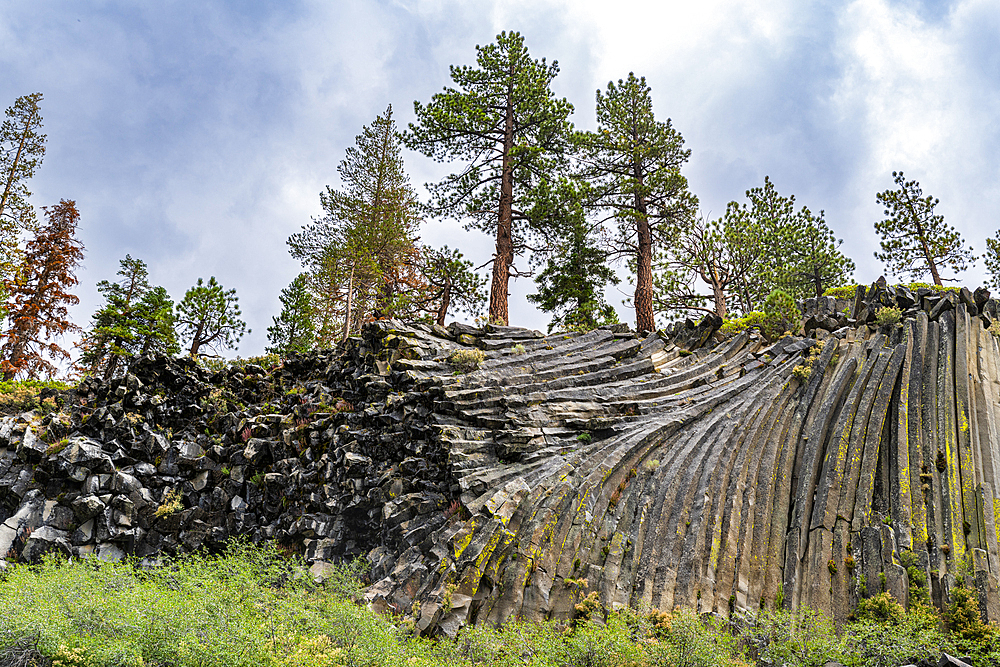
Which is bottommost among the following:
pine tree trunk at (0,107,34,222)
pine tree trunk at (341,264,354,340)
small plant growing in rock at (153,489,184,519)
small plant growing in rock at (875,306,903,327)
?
small plant growing in rock at (153,489,184,519)

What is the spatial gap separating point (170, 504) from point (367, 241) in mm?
15581

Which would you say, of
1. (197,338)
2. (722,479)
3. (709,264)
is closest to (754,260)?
(709,264)

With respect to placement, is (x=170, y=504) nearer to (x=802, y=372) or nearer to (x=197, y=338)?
(x=197, y=338)

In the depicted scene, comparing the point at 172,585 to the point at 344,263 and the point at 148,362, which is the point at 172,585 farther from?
the point at 344,263

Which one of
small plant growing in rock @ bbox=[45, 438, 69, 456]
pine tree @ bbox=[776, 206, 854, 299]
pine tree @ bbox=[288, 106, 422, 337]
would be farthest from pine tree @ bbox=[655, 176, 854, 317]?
small plant growing in rock @ bbox=[45, 438, 69, 456]

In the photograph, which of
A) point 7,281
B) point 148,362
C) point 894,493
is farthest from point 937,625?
point 7,281

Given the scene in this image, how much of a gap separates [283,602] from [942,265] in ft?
104

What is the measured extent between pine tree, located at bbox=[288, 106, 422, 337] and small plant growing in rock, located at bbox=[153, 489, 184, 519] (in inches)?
430

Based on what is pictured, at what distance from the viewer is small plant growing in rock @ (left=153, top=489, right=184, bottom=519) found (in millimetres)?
15359

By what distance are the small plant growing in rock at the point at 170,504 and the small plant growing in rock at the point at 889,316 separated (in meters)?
21.3

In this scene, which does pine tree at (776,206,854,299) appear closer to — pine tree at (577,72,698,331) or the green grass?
pine tree at (577,72,698,331)

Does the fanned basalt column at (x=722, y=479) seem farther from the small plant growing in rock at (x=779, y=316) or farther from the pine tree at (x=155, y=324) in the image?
Answer: the pine tree at (x=155, y=324)

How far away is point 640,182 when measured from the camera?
998 inches

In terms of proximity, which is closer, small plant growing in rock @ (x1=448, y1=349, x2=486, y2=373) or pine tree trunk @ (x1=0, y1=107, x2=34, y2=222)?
small plant growing in rock @ (x1=448, y1=349, x2=486, y2=373)
